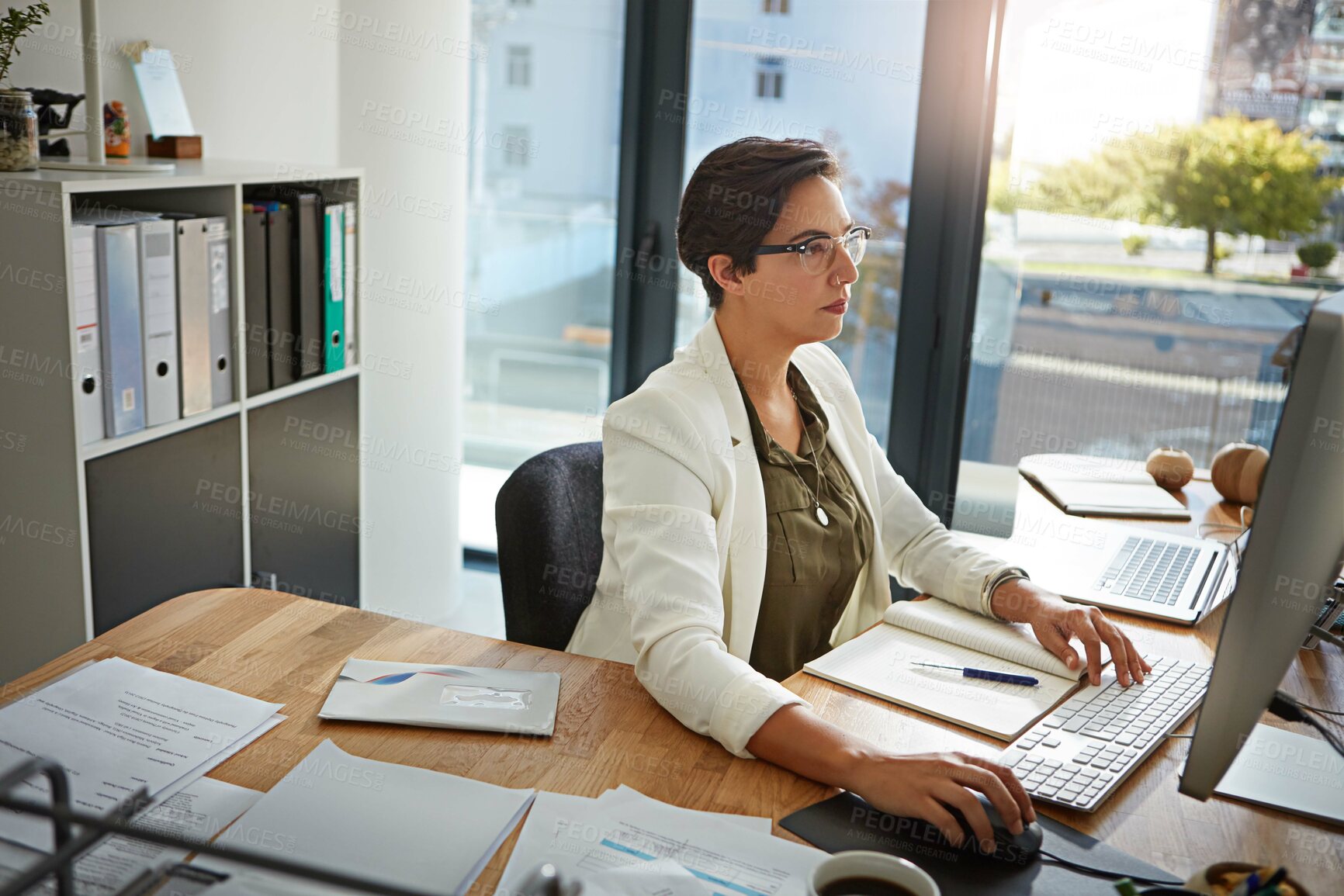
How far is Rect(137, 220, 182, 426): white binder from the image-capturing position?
1.86 m

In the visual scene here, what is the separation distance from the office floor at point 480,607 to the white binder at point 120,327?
152cm

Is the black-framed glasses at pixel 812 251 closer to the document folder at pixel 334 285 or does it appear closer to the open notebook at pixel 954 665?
the open notebook at pixel 954 665

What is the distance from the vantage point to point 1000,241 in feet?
9.93

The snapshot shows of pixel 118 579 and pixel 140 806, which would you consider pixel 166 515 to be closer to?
pixel 118 579

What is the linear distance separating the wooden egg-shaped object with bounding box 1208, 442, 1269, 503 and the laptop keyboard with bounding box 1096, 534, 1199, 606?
1.28 ft

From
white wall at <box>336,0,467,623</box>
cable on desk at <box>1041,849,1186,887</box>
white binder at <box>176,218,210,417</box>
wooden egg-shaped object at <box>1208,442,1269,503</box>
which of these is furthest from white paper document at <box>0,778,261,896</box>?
wooden egg-shaped object at <box>1208,442,1269,503</box>

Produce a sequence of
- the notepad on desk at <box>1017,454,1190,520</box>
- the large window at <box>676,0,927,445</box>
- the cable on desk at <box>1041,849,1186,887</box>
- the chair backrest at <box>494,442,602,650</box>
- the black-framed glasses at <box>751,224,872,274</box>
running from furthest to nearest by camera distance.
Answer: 1. the large window at <box>676,0,927,445</box>
2. the notepad on desk at <box>1017,454,1190,520</box>
3. the black-framed glasses at <box>751,224,872,274</box>
4. the chair backrest at <box>494,442,602,650</box>
5. the cable on desk at <box>1041,849,1186,887</box>

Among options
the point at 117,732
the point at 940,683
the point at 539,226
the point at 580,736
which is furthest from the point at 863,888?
the point at 539,226

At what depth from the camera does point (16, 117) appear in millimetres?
1750

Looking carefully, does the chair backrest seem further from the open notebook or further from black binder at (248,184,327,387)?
black binder at (248,184,327,387)

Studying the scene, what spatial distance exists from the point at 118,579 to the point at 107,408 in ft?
0.97

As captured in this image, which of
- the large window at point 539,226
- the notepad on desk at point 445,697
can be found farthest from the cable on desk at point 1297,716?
the large window at point 539,226

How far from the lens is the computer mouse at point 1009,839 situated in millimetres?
991

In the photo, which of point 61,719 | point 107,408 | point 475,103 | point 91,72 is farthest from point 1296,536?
point 475,103
